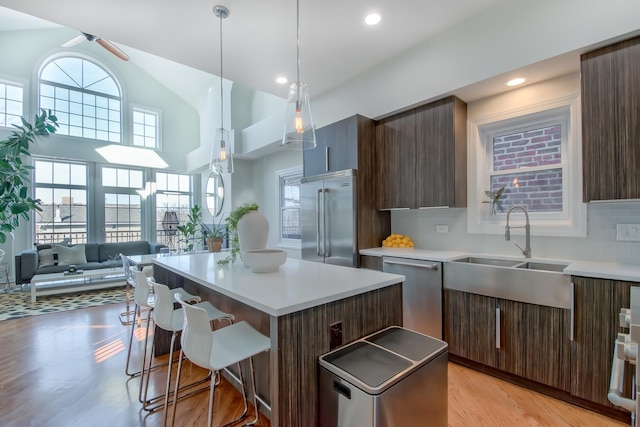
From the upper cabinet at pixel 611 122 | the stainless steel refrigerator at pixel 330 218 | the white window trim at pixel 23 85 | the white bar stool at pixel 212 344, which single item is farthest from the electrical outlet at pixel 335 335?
the white window trim at pixel 23 85

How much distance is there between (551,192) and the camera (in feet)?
8.17

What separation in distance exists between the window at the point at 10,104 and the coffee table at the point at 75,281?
311 centimetres

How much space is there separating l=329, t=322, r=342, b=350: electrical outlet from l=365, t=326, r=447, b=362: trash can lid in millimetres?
178

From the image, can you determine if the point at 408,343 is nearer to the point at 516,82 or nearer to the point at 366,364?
the point at 366,364

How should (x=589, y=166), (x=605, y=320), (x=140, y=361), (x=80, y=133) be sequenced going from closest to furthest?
(x=605, y=320), (x=589, y=166), (x=140, y=361), (x=80, y=133)

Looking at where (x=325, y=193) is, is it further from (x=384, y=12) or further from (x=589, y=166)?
(x=589, y=166)

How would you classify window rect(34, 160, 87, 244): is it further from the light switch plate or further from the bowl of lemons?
the light switch plate

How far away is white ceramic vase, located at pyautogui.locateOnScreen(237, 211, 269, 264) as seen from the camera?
2.15 metres

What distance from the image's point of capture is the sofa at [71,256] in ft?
15.7

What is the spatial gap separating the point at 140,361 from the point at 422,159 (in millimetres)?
3319

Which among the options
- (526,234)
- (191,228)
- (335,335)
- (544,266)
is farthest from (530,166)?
(191,228)

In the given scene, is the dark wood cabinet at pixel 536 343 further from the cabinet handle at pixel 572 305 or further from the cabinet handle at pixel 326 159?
the cabinet handle at pixel 326 159

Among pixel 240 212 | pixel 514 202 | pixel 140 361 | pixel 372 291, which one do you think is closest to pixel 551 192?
pixel 514 202

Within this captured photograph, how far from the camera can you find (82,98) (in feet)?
20.8
